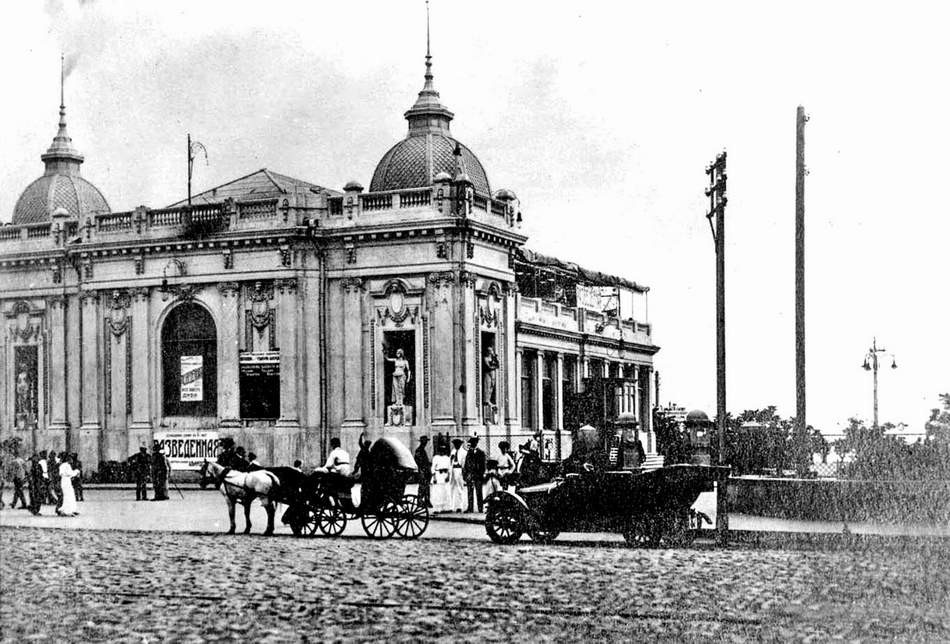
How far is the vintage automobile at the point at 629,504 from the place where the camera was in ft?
56.6

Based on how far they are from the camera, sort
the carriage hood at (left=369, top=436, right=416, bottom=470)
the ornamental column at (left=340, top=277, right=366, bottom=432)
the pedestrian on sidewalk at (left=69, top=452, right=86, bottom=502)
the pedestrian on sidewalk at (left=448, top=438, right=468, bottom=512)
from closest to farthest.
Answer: the carriage hood at (left=369, top=436, right=416, bottom=470) → the pedestrian on sidewalk at (left=448, top=438, right=468, bottom=512) → the pedestrian on sidewalk at (left=69, top=452, right=86, bottom=502) → the ornamental column at (left=340, top=277, right=366, bottom=432)

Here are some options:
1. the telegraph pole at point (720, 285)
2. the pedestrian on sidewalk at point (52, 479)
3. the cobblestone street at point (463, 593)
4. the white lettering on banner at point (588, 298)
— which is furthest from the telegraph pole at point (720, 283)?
the white lettering on banner at point (588, 298)

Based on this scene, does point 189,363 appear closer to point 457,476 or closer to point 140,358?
point 140,358

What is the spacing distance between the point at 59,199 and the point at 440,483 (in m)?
Result: 25.5

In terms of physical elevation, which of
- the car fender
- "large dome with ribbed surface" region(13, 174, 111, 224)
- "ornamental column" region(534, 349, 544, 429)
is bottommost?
the car fender

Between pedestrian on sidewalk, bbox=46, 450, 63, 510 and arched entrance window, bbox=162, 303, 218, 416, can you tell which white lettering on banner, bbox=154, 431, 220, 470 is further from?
pedestrian on sidewalk, bbox=46, 450, 63, 510

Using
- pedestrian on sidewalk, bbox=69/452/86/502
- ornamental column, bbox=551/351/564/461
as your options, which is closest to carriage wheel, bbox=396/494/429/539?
pedestrian on sidewalk, bbox=69/452/86/502

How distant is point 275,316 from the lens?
39.5 metres

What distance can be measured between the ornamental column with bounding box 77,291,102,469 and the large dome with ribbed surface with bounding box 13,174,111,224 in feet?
12.6

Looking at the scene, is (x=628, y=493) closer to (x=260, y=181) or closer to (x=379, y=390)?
(x=379, y=390)

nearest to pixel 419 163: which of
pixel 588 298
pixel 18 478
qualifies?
pixel 588 298

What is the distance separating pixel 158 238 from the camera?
40469mm

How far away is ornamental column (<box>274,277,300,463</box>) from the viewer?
3859 cm

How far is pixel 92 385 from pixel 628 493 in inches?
1110
